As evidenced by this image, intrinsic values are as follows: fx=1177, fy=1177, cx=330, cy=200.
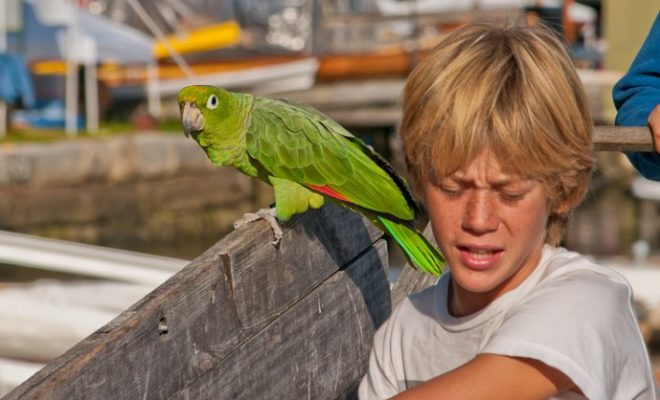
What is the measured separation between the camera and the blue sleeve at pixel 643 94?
2.25m

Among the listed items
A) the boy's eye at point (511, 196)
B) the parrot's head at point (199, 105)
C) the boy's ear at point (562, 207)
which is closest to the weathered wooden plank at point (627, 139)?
the boy's ear at point (562, 207)

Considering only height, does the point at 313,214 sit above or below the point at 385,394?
above

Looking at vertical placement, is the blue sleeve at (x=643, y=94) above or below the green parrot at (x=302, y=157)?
above

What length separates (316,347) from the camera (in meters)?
1.99

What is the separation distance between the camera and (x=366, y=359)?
2.22 meters

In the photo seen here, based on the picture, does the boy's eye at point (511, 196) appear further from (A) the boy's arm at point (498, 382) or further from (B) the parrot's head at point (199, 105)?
(B) the parrot's head at point (199, 105)

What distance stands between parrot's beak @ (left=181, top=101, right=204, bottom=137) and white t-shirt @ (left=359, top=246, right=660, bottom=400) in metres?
1.53

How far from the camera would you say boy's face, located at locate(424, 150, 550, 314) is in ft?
5.07

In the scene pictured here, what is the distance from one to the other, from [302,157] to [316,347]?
1.08 metres

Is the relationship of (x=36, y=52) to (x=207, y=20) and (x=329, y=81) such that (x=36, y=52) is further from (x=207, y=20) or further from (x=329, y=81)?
(x=329, y=81)

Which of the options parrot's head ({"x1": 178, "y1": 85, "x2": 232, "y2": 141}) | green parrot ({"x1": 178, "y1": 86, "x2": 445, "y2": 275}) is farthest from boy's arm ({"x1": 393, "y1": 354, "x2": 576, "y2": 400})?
parrot's head ({"x1": 178, "y1": 85, "x2": 232, "y2": 141})

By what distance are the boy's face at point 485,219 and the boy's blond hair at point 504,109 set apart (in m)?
0.02

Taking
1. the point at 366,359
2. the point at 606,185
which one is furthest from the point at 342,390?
the point at 606,185

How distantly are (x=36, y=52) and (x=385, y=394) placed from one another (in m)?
16.6
